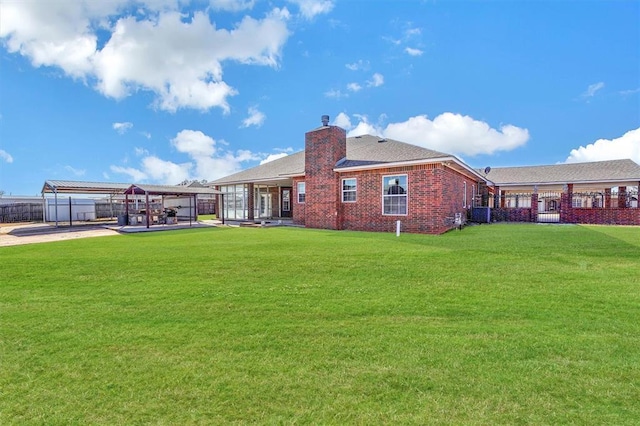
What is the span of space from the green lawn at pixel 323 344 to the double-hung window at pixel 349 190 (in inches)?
353

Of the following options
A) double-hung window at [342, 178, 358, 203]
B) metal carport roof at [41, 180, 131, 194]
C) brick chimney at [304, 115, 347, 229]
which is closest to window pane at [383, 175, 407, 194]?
double-hung window at [342, 178, 358, 203]

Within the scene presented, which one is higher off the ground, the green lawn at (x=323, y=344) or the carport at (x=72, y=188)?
the carport at (x=72, y=188)

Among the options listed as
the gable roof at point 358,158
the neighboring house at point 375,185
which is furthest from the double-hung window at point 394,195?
the gable roof at point 358,158

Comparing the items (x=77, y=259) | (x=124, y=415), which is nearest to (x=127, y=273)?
(x=77, y=259)

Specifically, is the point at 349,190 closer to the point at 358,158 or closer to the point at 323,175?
the point at 323,175

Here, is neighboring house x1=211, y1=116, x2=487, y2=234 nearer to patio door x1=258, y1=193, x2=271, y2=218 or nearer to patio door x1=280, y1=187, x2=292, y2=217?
patio door x1=258, y1=193, x2=271, y2=218

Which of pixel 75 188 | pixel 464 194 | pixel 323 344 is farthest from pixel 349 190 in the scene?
pixel 75 188

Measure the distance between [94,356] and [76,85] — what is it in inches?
747

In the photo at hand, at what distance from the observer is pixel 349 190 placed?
15.8 m

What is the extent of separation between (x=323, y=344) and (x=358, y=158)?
13.9m

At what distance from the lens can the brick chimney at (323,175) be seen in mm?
15945

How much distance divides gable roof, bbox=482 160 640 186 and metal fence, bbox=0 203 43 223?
37.5 metres

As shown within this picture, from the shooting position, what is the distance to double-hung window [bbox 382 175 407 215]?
1411cm

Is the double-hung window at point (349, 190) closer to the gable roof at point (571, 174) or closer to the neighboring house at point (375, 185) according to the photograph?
the neighboring house at point (375, 185)
